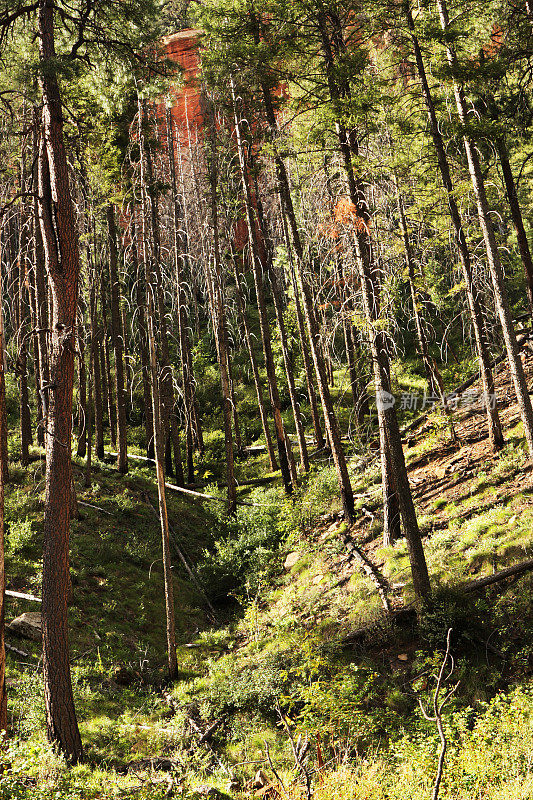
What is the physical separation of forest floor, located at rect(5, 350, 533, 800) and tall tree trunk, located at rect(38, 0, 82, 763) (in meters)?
0.89

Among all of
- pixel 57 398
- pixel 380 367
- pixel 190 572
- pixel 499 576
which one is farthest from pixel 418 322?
pixel 57 398

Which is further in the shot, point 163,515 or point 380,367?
point 163,515

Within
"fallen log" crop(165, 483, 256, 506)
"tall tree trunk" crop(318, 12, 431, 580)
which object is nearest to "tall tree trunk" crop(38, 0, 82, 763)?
"tall tree trunk" crop(318, 12, 431, 580)

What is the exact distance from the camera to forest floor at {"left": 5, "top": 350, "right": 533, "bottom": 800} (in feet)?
21.4

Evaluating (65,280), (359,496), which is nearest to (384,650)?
(359,496)

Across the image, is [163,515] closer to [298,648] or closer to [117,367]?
[298,648]

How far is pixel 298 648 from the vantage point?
10.1 meters

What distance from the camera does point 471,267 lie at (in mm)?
12867

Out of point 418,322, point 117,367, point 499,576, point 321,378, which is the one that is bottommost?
point 499,576

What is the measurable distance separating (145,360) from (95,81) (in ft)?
46.2

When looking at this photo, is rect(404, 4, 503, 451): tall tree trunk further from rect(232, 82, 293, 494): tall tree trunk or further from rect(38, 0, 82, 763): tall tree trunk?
rect(38, 0, 82, 763): tall tree trunk

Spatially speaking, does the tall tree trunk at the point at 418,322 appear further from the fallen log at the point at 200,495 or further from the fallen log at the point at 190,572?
the fallen log at the point at 190,572

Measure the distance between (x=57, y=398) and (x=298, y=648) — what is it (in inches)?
247

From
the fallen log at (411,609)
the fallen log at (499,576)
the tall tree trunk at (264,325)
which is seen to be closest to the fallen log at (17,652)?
the fallen log at (411,609)
